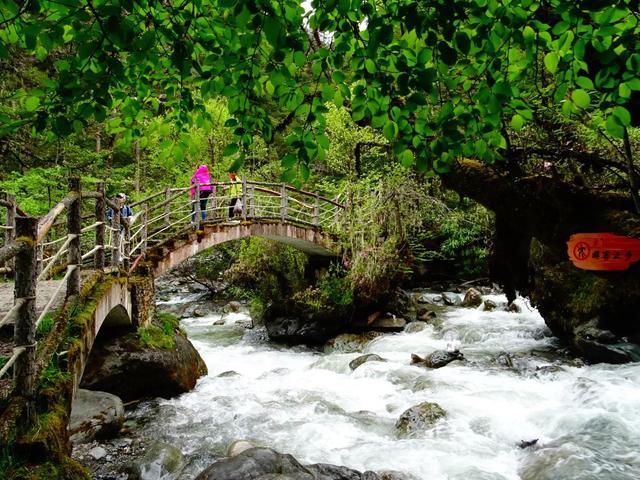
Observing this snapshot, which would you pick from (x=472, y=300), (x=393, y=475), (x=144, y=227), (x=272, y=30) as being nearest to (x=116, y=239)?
(x=144, y=227)

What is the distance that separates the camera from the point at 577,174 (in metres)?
7.32

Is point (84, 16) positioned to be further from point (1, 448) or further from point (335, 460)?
point (335, 460)

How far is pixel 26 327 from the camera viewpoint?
3.33 m

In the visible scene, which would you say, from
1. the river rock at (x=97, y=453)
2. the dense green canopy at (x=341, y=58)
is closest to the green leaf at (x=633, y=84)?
the dense green canopy at (x=341, y=58)

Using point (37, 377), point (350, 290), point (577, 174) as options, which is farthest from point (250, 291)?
point (37, 377)

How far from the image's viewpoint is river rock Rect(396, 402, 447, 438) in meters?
7.23

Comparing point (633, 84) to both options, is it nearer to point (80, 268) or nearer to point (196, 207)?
point (80, 268)

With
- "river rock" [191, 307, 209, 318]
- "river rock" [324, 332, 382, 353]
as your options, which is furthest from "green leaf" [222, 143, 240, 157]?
"river rock" [191, 307, 209, 318]

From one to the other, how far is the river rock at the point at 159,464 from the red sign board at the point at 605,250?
21.3ft

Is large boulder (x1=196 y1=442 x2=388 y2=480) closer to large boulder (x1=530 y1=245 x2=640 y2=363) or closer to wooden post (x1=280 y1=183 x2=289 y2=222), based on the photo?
large boulder (x1=530 y1=245 x2=640 y2=363)

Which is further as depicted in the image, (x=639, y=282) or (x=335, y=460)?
(x=639, y=282)

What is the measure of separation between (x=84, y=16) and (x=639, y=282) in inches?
360

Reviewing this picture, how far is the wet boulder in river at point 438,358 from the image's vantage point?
1044cm

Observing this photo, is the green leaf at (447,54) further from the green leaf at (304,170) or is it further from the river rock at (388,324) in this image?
the river rock at (388,324)
